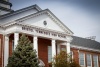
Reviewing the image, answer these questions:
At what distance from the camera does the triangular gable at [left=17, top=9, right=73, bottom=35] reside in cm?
3484

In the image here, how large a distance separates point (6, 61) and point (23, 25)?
17.5 feet

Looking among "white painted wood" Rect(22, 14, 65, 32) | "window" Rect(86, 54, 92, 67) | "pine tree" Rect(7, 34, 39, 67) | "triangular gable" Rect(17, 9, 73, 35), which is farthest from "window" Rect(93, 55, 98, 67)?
"pine tree" Rect(7, 34, 39, 67)

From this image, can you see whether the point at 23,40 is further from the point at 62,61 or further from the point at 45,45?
the point at 45,45

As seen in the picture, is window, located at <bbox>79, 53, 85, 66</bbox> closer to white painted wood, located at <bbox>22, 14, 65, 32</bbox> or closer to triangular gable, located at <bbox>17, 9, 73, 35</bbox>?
triangular gable, located at <bbox>17, 9, 73, 35</bbox>

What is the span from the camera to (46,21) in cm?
3684

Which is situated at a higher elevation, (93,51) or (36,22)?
(36,22)

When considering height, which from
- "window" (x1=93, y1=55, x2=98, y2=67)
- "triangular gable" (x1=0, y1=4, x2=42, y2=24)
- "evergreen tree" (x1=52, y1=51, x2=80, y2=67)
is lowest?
"window" (x1=93, y1=55, x2=98, y2=67)

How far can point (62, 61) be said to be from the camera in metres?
35.2

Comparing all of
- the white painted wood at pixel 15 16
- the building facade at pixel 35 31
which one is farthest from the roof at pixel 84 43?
the white painted wood at pixel 15 16

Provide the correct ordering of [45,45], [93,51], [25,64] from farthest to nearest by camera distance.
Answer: [93,51] → [45,45] → [25,64]

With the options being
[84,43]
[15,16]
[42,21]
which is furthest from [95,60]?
[15,16]

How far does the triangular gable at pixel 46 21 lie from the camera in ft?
114

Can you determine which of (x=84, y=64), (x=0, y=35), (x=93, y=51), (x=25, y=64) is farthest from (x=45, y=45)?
(x=93, y=51)

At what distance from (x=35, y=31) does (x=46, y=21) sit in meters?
2.86
